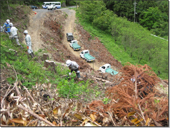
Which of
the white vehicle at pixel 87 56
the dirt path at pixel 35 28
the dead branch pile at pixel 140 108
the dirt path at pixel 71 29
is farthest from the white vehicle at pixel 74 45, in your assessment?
the dead branch pile at pixel 140 108

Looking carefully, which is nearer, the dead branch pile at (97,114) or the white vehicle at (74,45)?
the dead branch pile at (97,114)

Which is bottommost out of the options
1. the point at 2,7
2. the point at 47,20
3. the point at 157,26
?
the point at 157,26

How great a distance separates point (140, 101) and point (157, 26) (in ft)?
137

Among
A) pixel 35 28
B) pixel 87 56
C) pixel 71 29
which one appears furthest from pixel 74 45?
pixel 71 29

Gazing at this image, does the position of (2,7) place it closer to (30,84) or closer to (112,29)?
(30,84)

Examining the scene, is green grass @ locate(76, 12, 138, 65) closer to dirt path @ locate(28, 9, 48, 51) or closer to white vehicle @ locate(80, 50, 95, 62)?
white vehicle @ locate(80, 50, 95, 62)

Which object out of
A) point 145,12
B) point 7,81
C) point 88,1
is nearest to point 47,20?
point 88,1

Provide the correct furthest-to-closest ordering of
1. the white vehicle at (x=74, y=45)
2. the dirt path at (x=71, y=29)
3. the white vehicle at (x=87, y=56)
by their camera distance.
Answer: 1. the white vehicle at (x=74, y=45)
2. the dirt path at (x=71, y=29)
3. the white vehicle at (x=87, y=56)

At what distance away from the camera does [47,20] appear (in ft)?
81.4

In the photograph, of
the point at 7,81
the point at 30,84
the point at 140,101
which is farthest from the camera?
the point at 30,84

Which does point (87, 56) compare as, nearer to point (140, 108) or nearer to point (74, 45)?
point (74, 45)

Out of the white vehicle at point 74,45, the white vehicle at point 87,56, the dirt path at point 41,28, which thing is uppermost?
the dirt path at point 41,28

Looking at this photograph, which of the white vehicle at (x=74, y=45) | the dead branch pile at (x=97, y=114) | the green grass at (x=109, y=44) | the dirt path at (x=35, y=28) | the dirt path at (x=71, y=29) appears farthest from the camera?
the green grass at (x=109, y=44)

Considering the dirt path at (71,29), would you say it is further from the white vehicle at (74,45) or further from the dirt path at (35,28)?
the dirt path at (35,28)
